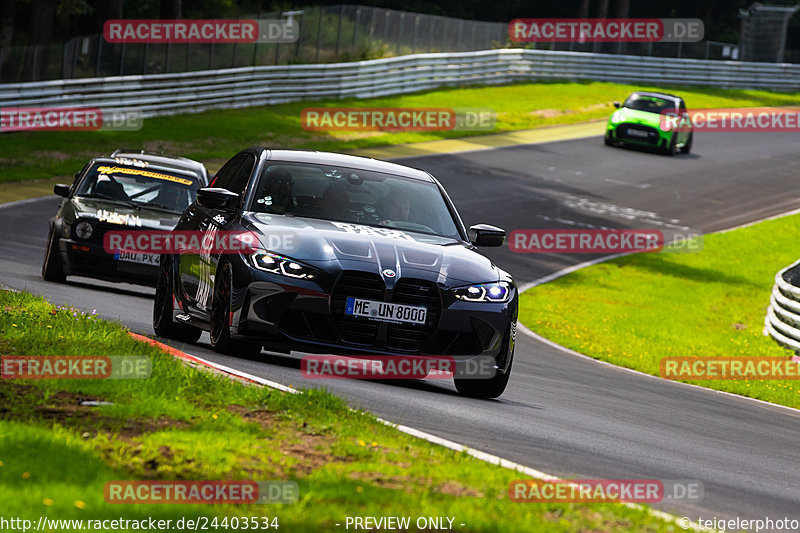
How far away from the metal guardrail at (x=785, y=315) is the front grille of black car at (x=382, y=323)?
11232 mm

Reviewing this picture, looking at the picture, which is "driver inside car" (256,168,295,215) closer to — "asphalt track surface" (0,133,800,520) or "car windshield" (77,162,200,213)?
"asphalt track surface" (0,133,800,520)

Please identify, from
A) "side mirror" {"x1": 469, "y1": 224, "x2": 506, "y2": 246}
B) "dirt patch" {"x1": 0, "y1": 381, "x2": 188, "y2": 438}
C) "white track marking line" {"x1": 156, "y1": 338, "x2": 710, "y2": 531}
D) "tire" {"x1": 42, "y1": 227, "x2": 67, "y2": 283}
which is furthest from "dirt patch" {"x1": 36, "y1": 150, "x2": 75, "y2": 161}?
"dirt patch" {"x1": 0, "y1": 381, "x2": 188, "y2": 438}

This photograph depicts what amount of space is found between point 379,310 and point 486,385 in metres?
1.21

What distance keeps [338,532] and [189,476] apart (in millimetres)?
903

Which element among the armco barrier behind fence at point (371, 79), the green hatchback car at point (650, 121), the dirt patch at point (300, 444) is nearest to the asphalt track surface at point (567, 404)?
the dirt patch at point (300, 444)

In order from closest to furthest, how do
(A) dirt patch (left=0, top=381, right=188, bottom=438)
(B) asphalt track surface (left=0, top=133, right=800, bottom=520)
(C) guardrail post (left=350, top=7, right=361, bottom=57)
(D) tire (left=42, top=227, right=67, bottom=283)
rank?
(A) dirt patch (left=0, top=381, right=188, bottom=438), (B) asphalt track surface (left=0, top=133, right=800, bottom=520), (D) tire (left=42, top=227, right=67, bottom=283), (C) guardrail post (left=350, top=7, right=361, bottom=57)

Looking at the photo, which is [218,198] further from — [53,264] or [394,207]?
[53,264]

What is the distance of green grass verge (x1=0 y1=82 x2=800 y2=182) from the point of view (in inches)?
1175

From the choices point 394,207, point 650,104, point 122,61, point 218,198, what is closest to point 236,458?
point 218,198

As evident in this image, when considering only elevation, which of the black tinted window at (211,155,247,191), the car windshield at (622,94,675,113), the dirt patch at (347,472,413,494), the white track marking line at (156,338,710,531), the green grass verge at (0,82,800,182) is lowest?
the green grass verge at (0,82,800,182)

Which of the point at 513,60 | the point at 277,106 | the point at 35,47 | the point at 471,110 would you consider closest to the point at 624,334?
the point at 35,47

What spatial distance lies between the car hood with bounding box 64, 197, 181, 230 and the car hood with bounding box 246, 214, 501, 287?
6.29 meters

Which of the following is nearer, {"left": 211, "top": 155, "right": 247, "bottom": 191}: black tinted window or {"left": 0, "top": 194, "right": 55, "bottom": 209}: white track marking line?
{"left": 211, "top": 155, "right": 247, "bottom": 191}: black tinted window

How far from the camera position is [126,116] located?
34812 mm
